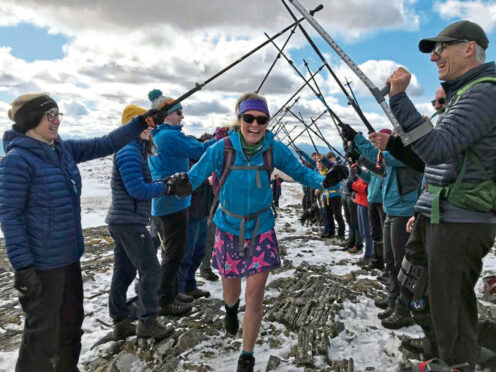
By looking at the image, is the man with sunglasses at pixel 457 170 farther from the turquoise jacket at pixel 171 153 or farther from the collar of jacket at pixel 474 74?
the turquoise jacket at pixel 171 153

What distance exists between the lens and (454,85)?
235cm

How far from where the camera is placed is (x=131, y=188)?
3.49 metres

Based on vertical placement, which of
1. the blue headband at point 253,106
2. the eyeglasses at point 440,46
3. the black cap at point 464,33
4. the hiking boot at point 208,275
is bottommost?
the hiking boot at point 208,275

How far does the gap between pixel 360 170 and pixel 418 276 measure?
4402 mm

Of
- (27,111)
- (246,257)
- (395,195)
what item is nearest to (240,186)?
(246,257)

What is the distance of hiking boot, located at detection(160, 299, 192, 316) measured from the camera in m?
4.43

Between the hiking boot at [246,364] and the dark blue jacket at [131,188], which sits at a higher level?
the dark blue jacket at [131,188]

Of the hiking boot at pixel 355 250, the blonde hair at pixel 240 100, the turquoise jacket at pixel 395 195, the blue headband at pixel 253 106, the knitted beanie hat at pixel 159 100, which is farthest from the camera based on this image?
the hiking boot at pixel 355 250

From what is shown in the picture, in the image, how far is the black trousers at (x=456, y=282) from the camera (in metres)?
2.27

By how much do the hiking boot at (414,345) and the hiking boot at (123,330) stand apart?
326 cm

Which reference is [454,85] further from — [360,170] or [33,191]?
[360,170]

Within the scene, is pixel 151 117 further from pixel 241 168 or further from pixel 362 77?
pixel 362 77

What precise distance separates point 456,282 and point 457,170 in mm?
841

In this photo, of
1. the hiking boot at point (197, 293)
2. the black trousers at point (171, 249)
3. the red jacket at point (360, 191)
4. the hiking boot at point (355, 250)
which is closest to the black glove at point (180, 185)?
the black trousers at point (171, 249)
